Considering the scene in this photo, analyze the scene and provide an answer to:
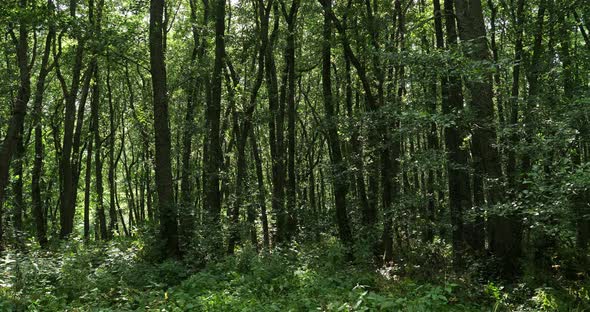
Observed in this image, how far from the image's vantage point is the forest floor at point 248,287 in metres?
7.76

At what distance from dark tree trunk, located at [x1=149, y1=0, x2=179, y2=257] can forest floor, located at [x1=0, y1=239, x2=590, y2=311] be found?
753 millimetres

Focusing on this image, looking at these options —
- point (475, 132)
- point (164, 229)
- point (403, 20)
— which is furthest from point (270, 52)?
point (475, 132)

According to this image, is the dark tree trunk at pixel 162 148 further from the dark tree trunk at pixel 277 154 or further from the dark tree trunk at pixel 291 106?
the dark tree trunk at pixel 277 154

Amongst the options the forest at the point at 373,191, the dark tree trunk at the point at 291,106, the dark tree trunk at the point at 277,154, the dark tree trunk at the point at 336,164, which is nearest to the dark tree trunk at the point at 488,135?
the forest at the point at 373,191

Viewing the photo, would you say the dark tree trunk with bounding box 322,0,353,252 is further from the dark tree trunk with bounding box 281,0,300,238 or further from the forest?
the dark tree trunk with bounding box 281,0,300,238

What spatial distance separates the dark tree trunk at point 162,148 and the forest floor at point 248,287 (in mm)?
753

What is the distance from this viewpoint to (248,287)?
30.9ft

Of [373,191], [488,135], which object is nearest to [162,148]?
[373,191]

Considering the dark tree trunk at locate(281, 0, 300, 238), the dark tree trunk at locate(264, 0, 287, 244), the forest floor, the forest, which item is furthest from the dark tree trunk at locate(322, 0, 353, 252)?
the dark tree trunk at locate(264, 0, 287, 244)

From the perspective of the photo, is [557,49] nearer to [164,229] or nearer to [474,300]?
[474,300]

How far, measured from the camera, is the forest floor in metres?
7.76

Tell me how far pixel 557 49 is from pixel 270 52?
31.2ft

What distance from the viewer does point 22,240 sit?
15125 millimetres

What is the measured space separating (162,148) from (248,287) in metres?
4.97
